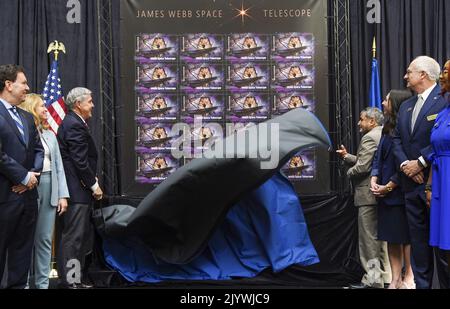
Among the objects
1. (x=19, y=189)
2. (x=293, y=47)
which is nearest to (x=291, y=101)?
(x=293, y=47)

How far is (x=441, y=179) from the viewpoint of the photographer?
13.9ft

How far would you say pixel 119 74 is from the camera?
287 inches

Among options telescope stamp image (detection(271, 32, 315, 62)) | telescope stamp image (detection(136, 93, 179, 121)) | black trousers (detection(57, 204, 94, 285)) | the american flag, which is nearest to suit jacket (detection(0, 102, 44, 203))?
black trousers (detection(57, 204, 94, 285))

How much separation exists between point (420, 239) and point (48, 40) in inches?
177

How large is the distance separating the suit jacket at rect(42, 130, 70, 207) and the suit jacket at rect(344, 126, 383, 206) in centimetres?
238

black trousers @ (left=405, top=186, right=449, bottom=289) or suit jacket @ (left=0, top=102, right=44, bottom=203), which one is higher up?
suit jacket @ (left=0, top=102, right=44, bottom=203)

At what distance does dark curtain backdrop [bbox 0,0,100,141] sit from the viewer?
24.0 feet

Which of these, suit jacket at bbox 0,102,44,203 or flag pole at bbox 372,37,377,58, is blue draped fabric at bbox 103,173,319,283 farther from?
flag pole at bbox 372,37,377,58

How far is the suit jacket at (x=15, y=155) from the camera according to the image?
437 cm

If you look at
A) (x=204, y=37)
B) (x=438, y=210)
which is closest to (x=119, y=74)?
(x=204, y=37)

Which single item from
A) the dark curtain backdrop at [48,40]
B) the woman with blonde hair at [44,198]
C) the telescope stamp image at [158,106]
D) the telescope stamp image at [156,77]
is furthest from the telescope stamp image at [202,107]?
the woman with blonde hair at [44,198]

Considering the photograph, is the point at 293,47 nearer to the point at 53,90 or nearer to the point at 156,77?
the point at 156,77

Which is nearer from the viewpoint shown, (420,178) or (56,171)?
(420,178)

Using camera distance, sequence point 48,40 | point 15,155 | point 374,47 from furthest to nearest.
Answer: point 48,40
point 374,47
point 15,155
